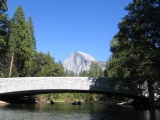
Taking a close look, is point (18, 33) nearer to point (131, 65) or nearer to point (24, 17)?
point (24, 17)

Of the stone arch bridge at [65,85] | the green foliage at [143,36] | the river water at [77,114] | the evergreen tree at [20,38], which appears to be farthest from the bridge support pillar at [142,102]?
the evergreen tree at [20,38]

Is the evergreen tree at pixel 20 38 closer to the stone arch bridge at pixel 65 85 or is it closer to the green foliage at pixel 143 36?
the stone arch bridge at pixel 65 85

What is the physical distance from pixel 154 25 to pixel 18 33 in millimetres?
38327

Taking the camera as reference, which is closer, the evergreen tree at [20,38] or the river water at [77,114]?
the river water at [77,114]

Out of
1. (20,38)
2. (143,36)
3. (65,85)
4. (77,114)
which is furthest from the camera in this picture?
(20,38)

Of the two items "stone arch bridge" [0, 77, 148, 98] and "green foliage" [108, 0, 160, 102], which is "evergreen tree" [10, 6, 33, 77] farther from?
"green foliage" [108, 0, 160, 102]

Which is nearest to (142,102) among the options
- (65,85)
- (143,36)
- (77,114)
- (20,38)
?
(65,85)

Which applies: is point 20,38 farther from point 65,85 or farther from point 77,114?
point 77,114

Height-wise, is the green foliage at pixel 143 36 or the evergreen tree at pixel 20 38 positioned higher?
the evergreen tree at pixel 20 38

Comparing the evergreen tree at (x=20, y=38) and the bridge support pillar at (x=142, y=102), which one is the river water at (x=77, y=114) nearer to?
the bridge support pillar at (x=142, y=102)

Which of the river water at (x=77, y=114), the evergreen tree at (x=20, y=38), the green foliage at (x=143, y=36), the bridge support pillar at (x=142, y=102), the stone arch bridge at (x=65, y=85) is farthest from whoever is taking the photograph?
the evergreen tree at (x=20, y=38)

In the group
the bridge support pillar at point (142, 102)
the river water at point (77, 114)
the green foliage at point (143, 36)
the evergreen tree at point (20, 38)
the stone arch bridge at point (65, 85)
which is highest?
the evergreen tree at point (20, 38)

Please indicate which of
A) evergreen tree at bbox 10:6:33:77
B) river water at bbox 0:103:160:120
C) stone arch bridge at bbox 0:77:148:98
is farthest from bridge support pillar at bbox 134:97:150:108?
evergreen tree at bbox 10:6:33:77

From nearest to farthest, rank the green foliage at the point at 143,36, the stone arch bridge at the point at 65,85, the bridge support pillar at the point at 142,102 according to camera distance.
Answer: the green foliage at the point at 143,36 < the stone arch bridge at the point at 65,85 < the bridge support pillar at the point at 142,102
